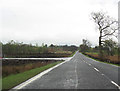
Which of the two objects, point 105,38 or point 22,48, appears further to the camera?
point 22,48

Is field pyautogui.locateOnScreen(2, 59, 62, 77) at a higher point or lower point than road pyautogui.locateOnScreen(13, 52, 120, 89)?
lower

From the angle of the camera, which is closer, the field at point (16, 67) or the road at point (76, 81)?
the road at point (76, 81)

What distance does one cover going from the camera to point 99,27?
4262 cm

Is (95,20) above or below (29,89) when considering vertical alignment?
above

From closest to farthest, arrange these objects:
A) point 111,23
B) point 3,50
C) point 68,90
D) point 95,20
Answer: point 68,90 → point 111,23 → point 95,20 → point 3,50

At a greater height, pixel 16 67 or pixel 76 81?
pixel 76 81

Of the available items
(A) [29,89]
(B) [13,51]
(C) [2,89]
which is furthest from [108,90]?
(B) [13,51]

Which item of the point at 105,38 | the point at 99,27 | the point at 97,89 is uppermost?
the point at 99,27

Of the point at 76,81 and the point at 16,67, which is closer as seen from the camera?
the point at 76,81

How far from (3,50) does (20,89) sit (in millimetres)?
63285

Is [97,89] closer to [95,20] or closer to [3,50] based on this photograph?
[95,20]

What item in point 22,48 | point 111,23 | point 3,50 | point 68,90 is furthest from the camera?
point 22,48

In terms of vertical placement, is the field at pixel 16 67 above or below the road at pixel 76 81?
below

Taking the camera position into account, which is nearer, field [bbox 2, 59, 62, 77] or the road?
the road
